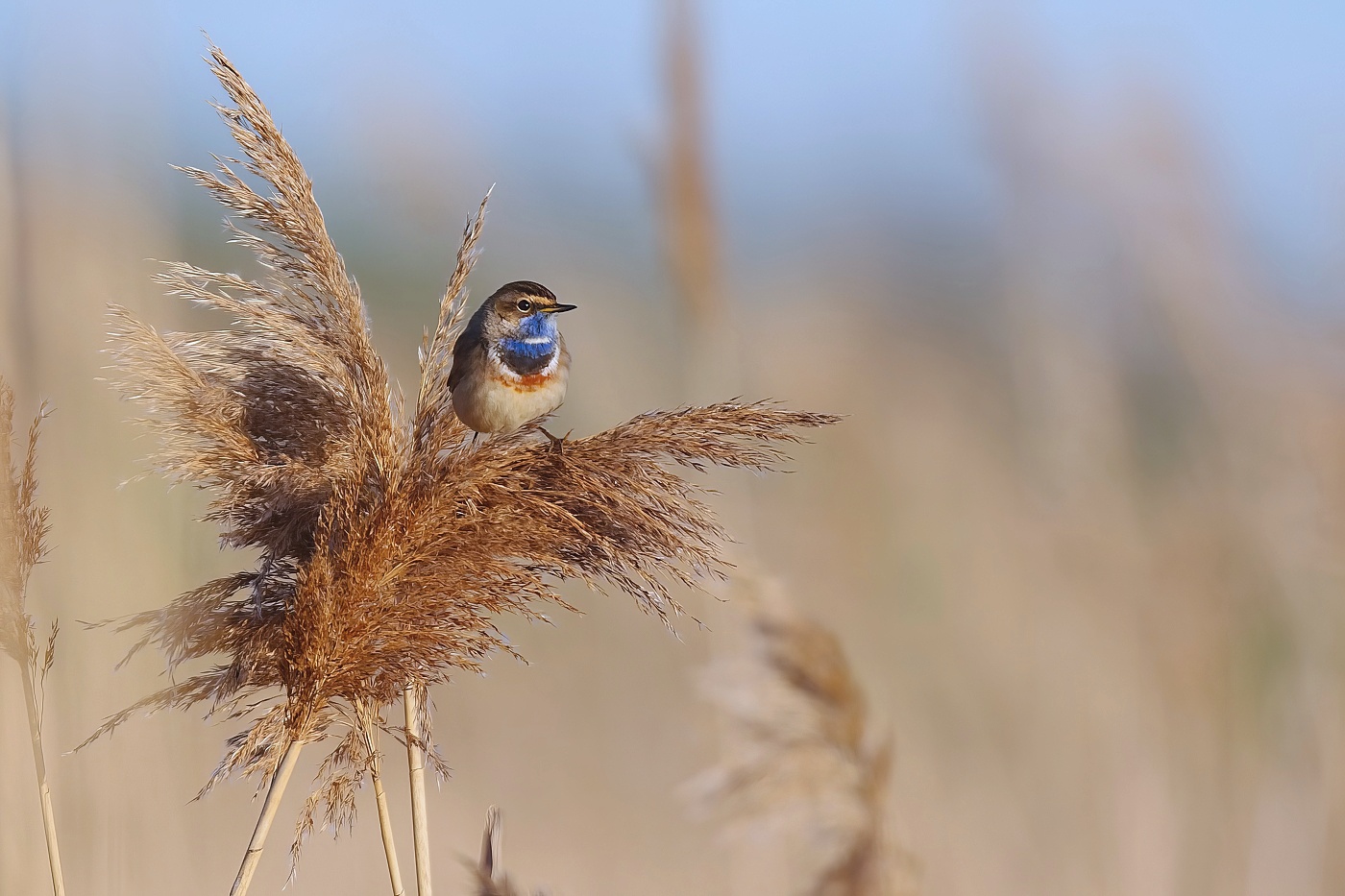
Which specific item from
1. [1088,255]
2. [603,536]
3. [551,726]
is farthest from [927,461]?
[603,536]

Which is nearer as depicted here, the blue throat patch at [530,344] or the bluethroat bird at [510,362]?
the bluethroat bird at [510,362]

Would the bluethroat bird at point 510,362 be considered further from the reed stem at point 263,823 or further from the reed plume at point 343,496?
the reed stem at point 263,823

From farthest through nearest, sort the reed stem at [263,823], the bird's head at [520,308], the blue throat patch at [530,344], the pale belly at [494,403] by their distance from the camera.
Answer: the bird's head at [520,308]
the blue throat patch at [530,344]
the pale belly at [494,403]
the reed stem at [263,823]

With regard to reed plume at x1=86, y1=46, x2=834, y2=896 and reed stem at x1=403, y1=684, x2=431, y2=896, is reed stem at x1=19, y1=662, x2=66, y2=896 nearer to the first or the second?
reed plume at x1=86, y1=46, x2=834, y2=896

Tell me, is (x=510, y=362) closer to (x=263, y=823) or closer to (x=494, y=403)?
(x=494, y=403)

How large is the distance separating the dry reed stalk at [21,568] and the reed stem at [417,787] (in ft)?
1.45

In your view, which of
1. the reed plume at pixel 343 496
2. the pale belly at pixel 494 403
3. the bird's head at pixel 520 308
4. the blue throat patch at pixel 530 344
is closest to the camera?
the reed plume at pixel 343 496

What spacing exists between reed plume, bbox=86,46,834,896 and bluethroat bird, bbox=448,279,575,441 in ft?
2.57

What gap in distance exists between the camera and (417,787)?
5.25 feet

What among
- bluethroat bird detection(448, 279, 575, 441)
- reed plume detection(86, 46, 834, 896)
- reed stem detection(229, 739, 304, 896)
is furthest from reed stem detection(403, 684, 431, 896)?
bluethroat bird detection(448, 279, 575, 441)

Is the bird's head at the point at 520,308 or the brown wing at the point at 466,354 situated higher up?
the bird's head at the point at 520,308

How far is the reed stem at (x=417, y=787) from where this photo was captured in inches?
60.8

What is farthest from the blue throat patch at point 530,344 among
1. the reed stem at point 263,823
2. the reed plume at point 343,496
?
the reed stem at point 263,823

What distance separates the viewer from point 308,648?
1.50 m
